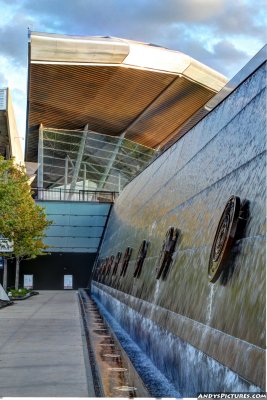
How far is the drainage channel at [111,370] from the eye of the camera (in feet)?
22.7

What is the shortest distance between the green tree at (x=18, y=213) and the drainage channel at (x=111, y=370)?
1153 cm

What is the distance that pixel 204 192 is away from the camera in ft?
32.3

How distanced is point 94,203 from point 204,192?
43658 mm

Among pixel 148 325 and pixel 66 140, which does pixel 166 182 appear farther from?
pixel 66 140

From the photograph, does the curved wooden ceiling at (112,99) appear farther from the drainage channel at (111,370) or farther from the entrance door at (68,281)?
the drainage channel at (111,370)

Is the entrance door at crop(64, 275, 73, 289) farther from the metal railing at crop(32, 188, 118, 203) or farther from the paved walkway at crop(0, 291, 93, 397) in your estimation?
the paved walkway at crop(0, 291, 93, 397)

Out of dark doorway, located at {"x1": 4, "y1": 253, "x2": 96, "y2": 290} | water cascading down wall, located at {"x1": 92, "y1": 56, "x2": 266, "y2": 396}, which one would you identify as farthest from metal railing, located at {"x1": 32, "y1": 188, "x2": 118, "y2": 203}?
water cascading down wall, located at {"x1": 92, "y1": 56, "x2": 266, "y2": 396}

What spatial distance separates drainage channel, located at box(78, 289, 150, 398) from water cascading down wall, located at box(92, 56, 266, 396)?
0.60 m

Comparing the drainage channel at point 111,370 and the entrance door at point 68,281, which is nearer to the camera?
the drainage channel at point 111,370

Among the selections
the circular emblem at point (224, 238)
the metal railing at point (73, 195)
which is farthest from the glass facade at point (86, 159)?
the circular emblem at point (224, 238)

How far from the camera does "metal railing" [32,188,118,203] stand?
55.5 m

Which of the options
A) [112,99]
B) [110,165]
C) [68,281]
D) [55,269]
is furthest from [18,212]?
[110,165]

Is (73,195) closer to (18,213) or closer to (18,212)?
(18,213)

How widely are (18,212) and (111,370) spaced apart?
23.8m
